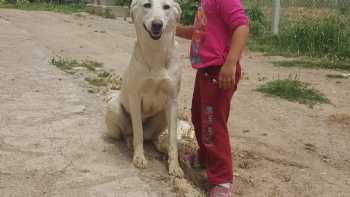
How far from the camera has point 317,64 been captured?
7.53 meters

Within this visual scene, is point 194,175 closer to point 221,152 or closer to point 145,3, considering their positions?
point 221,152

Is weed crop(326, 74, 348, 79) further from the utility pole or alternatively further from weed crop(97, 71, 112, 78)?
the utility pole

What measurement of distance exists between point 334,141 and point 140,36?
2.13 meters

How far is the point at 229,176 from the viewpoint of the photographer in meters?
3.16

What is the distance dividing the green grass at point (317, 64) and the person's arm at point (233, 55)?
15.8 ft

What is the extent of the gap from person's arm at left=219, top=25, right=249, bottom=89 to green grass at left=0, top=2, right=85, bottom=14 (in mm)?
12859

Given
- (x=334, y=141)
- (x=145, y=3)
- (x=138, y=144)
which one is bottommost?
(x=334, y=141)

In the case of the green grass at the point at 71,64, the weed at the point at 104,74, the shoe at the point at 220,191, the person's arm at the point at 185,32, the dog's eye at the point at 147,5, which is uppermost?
the dog's eye at the point at 147,5

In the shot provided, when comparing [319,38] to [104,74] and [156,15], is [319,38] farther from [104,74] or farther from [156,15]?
[156,15]

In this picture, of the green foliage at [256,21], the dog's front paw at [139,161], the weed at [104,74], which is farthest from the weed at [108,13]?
the dog's front paw at [139,161]

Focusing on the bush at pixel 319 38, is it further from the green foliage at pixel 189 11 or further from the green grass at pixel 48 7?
the green grass at pixel 48 7

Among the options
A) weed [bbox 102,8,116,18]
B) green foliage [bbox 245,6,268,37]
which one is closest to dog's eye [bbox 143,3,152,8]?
green foliage [bbox 245,6,268,37]

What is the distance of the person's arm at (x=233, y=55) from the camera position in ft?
9.26

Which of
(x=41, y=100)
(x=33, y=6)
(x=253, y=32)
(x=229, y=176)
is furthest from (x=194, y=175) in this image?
(x=33, y=6)
